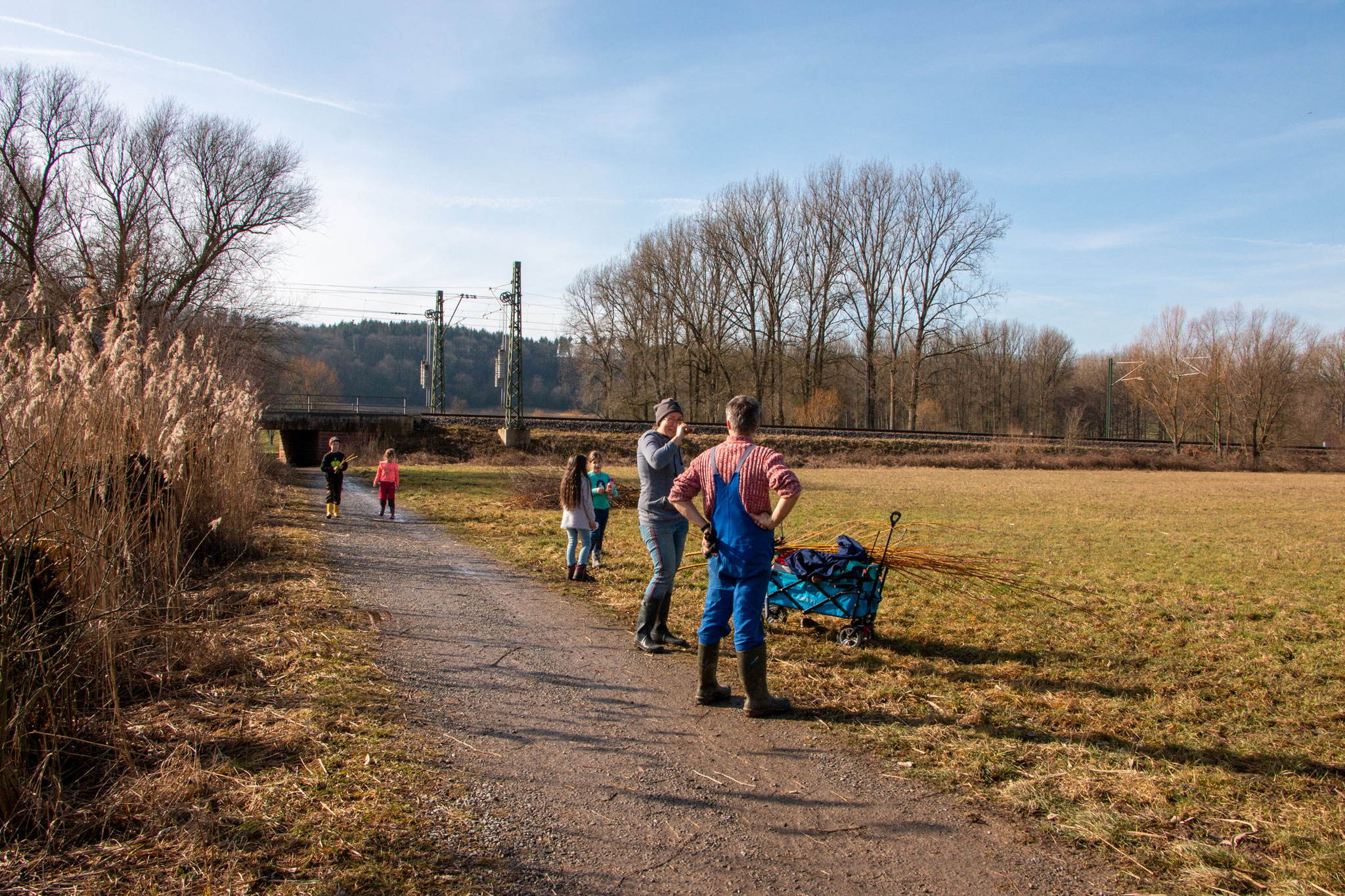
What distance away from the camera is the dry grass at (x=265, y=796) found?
2881 mm

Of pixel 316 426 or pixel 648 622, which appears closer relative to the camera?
pixel 648 622

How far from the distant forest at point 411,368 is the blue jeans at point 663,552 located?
80.1 m

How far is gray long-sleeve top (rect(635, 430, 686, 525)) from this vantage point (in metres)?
6.05

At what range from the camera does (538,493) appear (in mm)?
16891

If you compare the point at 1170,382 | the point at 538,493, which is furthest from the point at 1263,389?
the point at 538,493

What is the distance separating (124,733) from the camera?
382 centimetres

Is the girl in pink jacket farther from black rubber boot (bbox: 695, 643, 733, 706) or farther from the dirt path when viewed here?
black rubber boot (bbox: 695, 643, 733, 706)

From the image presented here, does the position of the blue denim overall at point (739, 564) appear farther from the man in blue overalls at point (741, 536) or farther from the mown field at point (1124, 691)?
the mown field at point (1124, 691)

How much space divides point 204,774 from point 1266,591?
10.6 m

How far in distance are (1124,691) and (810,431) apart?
3837 cm

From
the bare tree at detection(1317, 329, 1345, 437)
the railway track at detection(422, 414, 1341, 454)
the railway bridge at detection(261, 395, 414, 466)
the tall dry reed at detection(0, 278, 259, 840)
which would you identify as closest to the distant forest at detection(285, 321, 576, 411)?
the railway track at detection(422, 414, 1341, 454)

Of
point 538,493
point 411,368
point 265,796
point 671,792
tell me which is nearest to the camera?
point 265,796

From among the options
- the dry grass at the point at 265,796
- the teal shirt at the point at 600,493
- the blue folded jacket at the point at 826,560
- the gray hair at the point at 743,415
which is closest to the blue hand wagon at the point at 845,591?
the blue folded jacket at the point at 826,560

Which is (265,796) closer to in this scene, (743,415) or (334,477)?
(743,415)
